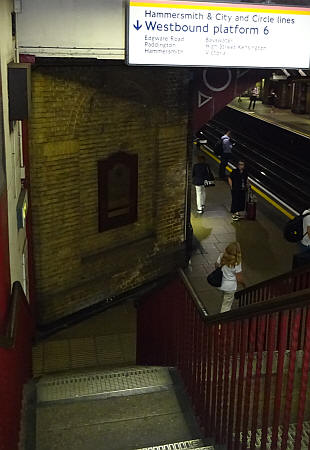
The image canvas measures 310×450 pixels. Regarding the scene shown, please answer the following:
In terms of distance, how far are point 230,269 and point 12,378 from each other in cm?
372

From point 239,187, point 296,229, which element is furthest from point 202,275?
point 239,187

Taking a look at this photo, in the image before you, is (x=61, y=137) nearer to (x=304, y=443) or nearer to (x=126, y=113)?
(x=126, y=113)

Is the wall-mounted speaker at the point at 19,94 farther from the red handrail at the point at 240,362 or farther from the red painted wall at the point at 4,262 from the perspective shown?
the red handrail at the point at 240,362

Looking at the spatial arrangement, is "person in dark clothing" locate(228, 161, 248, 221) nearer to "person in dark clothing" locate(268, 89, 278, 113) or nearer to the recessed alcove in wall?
the recessed alcove in wall

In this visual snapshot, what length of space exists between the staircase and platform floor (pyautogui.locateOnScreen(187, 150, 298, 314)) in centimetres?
349

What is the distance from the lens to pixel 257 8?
596 centimetres

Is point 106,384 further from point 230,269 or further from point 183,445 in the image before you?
point 230,269

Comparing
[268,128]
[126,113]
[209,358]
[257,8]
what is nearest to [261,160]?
[268,128]

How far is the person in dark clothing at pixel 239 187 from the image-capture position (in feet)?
40.5

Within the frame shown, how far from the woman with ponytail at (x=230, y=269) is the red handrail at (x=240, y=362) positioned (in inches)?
48.6

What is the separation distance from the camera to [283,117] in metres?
32.3

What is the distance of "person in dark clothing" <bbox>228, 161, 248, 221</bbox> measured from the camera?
12.4m

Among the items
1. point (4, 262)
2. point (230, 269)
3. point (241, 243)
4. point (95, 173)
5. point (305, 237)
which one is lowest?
point (241, 243)

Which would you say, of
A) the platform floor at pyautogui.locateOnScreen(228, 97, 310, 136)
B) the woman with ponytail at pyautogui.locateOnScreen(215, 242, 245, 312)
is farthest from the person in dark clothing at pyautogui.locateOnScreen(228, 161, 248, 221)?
the platform floor at pyautogui.locateOnScreen(228, 97, 310, 136)
